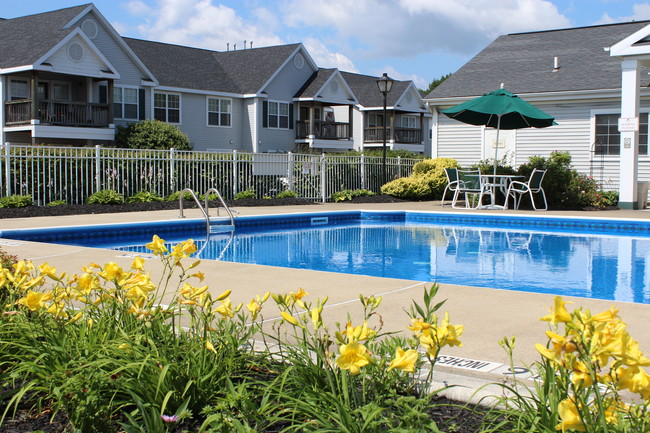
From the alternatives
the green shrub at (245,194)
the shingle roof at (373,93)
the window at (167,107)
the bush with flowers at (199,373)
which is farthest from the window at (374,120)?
the bush with flowers at (199,373)

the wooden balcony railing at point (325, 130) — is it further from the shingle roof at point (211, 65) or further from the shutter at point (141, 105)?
the shutter at point (141, 105)

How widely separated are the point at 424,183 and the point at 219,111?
15.9 meters

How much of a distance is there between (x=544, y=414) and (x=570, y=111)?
760 inches

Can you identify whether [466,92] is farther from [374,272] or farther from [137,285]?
[137,285]

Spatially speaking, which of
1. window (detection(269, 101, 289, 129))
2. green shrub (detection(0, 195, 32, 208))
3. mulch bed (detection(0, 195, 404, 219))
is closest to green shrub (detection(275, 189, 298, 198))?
mulch bed (detection(0, 195, 404, 219))

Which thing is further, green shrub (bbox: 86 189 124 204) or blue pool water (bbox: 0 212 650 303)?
green shrub (bbox: 86 189 124 204)

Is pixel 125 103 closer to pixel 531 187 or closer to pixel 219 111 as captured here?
pixel 219 111

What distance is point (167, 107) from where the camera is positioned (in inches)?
1225

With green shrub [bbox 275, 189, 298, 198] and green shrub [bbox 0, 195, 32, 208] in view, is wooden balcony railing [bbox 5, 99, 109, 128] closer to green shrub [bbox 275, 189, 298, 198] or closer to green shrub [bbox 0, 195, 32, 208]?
green shrub [bbox 275, 189, 298, 198]

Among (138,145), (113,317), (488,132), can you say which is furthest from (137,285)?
(138,145)

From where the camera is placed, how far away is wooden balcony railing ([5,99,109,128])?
25.9m

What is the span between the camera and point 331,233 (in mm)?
14188

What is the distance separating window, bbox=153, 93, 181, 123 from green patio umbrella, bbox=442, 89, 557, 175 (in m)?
16.4

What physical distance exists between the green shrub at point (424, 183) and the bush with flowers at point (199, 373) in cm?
1736
